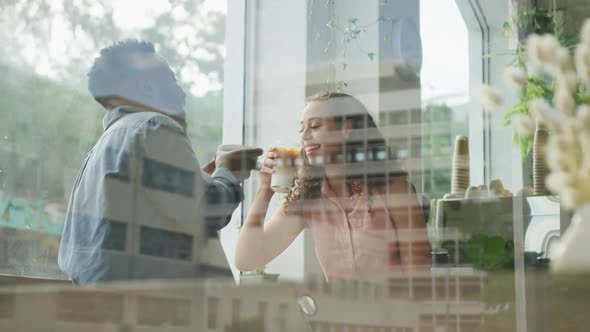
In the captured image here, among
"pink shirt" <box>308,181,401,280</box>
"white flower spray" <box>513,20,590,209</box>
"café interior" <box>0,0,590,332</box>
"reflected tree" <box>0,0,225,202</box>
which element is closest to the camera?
"white flower spray" <box>513,20,590,209</box>

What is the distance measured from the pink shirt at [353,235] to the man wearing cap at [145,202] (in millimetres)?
150

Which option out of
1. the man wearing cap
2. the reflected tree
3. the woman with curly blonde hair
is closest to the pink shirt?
the woman with curly blonde hair

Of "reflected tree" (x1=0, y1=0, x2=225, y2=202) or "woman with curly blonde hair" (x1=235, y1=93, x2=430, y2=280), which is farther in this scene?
"reflected tree" (x1=0, y1=0, x2=225, y2=202)

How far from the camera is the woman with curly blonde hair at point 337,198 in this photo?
4.03ft

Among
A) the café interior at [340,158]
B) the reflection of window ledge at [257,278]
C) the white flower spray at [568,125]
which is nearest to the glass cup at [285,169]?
the café interior at [340,158]

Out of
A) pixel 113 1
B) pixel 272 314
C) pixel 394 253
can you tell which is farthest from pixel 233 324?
pixel 113 1

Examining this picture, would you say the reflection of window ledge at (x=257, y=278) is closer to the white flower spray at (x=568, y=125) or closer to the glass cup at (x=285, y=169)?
the glass cup at (x=285, y=169)

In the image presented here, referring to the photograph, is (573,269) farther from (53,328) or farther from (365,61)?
(53,328)

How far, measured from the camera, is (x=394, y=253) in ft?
3.94

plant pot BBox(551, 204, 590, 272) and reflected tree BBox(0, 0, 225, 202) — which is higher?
reflected tree BBox(0, 0, 225, 202)

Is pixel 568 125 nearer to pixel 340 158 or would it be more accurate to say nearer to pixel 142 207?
pixel 340 158

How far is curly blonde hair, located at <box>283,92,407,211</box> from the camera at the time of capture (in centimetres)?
125

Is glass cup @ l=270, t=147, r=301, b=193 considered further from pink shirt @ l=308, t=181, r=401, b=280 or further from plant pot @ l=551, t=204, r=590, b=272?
plant pot @ l=551, t=204, r=590, b=272

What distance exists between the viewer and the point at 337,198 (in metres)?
1.26
